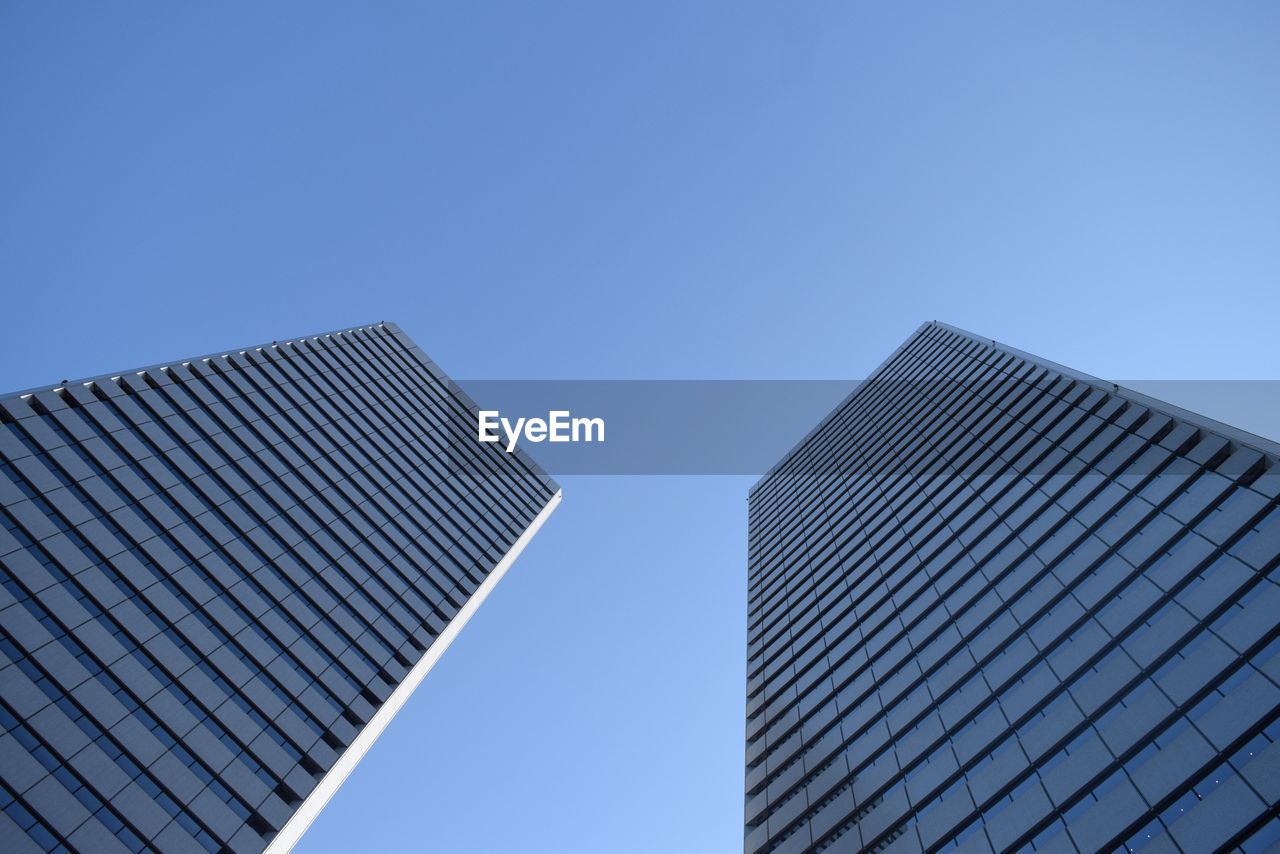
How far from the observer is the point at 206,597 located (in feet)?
122

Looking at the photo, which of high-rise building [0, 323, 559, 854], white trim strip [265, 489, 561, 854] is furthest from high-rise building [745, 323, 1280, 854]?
high-rise building [0, 323, 559, 854]

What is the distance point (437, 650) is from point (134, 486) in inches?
818

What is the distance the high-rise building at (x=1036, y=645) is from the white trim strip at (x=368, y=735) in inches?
803

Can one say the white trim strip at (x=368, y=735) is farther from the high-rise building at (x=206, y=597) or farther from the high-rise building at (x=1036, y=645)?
the high-rise building at (x=1036, y=645)

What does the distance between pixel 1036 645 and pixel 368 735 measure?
1293 inches

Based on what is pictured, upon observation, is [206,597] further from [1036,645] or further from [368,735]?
[1036,645]

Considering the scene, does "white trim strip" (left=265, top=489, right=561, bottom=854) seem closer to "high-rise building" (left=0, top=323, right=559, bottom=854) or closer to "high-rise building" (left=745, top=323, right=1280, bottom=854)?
"high-rise building" (left=0, top=323, right=559, bottom=854)

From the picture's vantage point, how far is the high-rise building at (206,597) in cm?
2847

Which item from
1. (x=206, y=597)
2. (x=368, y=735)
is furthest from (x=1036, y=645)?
(x=206, y=597)

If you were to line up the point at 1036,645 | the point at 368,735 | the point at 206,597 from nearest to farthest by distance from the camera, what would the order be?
the point at 1036,645, the point at 206,597, the point at 368,735

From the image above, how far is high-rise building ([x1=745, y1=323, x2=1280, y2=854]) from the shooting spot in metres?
22.6

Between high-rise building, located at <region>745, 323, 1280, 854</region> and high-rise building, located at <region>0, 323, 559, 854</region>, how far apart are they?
2263cm

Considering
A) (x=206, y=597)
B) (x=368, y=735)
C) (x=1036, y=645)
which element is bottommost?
(x=206, y=597)

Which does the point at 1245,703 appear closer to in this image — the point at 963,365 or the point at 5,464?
the point at 963,365
